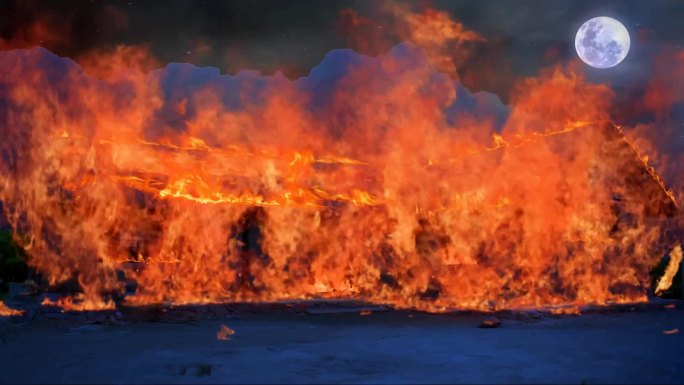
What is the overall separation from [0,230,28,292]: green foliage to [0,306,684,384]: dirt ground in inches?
307

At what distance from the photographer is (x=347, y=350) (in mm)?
8258

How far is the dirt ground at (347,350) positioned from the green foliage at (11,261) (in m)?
7.80

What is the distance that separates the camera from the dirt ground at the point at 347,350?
6.62 metres

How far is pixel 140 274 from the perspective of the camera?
50.1 ft

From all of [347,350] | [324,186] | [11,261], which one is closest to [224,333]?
[347,350]

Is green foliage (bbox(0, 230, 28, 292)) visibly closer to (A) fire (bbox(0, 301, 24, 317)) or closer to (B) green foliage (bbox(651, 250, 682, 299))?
(A) fire (bbox(0, 301, 24, 317))

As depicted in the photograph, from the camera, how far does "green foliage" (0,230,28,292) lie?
17438mm

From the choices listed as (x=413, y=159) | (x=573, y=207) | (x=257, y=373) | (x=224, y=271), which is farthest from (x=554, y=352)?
(x=224, y=271)

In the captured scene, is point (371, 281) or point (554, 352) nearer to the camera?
point (554, 352)

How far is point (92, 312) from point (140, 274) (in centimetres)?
395

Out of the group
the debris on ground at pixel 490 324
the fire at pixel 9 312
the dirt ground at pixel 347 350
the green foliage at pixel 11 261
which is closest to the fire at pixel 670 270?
the dirt ground at pixel 347 350

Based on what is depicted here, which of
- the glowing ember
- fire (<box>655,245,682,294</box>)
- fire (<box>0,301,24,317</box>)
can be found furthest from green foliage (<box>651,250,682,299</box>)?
fire (<box>0,301,24,317</box>)

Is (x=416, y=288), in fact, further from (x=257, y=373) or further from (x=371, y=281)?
(x=257, y=373)

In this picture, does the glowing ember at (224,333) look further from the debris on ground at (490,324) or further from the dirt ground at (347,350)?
the debris on ground at (490,324)
